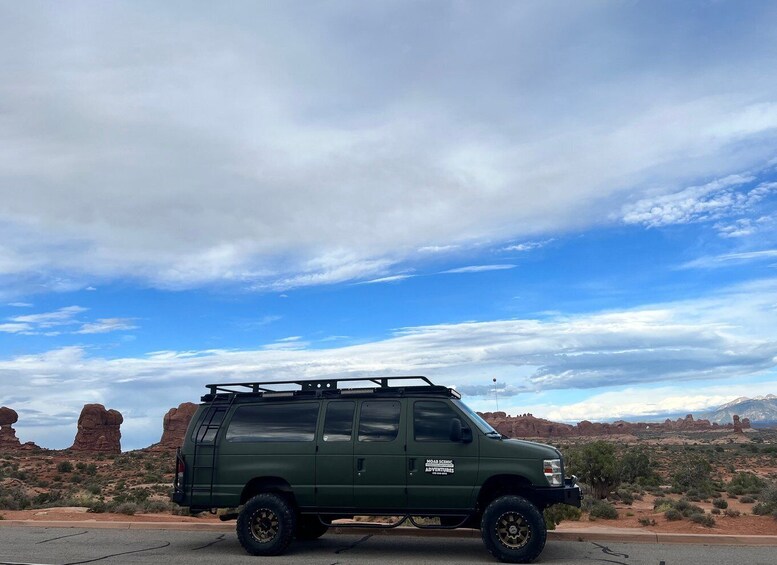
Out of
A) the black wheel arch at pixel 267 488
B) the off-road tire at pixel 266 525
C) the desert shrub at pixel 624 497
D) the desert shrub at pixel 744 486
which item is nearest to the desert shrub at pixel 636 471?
the desert shrub at pixel 744 486

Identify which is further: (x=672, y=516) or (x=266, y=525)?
(x=672, y=516)

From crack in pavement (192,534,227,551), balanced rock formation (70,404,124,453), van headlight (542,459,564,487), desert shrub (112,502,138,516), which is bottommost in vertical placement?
crack in pavement (192,534,227,551)

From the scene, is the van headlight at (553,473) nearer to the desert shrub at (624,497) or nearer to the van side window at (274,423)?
the van side window at (274,423)

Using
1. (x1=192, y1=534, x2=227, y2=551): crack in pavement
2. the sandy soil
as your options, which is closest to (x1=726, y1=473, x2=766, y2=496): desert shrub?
the sandy soil

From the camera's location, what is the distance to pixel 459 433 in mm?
9742

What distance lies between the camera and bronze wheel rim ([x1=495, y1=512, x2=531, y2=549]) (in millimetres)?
9461

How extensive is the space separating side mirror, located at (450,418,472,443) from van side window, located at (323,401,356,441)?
1554 millimetres

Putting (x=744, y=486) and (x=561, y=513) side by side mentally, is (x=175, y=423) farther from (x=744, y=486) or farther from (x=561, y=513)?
(x=561, y=513)

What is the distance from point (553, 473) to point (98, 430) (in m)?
82.6

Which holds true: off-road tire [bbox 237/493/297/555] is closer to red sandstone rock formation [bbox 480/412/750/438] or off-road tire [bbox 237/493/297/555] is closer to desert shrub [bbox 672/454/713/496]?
desert shrub [bbox 672/454/713/496]

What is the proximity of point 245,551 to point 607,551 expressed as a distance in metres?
5.59

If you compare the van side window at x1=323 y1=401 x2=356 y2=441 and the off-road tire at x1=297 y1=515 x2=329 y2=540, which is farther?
the off-road tire at x1=297 y1=515 x2=329 y2=540

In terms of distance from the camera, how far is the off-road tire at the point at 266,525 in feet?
33.2

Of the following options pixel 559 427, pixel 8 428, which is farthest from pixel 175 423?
pixel 559 427
